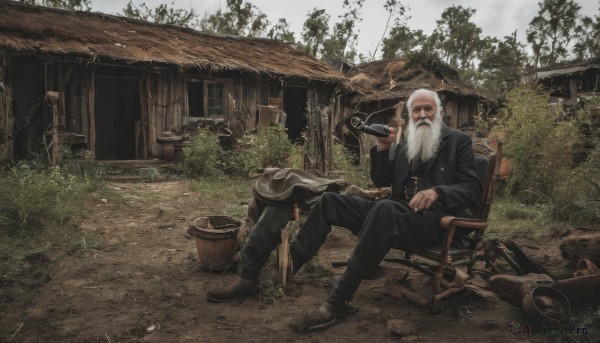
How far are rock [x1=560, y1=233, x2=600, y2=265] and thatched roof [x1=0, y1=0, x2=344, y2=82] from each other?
8513mm

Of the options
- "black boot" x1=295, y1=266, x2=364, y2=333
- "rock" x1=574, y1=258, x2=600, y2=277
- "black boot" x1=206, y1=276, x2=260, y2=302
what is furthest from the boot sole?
"rock" x1=574, y1=258, x2=600, y2=277

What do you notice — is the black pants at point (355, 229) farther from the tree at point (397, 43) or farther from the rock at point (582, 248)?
the tree at point (397, 43)

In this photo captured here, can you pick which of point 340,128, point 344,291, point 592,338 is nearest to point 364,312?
point 344,291

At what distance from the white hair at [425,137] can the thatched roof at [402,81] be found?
11.0 meters

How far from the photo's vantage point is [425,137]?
3.34 metres

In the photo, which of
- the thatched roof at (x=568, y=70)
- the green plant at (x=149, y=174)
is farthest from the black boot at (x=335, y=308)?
the thatched roof at (x=568, y=70)

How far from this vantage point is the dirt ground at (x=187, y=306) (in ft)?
9.09

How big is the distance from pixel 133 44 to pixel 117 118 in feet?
11.8

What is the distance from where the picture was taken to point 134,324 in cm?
294

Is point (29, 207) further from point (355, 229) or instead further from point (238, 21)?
point (238, 21)

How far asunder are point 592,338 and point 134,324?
2980 mm

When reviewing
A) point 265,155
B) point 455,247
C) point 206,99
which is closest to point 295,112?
point 206,99

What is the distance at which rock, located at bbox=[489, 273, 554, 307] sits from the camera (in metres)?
2.93

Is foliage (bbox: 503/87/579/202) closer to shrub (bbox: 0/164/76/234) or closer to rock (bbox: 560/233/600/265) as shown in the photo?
rock (bbox: 560/233/600/265)
